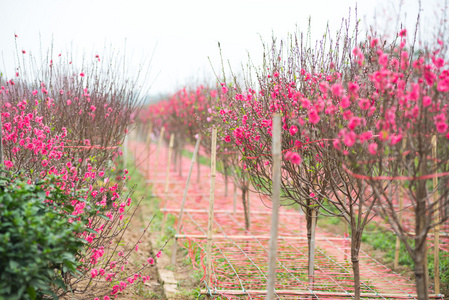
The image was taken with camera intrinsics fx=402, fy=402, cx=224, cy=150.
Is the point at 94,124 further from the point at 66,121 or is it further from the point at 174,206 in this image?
the point at 174,206

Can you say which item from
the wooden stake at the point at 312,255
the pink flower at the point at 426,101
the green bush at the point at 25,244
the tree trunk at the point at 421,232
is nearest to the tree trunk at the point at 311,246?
the wooden stake at the point at 312,255

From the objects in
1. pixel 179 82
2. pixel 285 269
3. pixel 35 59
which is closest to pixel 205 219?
pixel 285 269

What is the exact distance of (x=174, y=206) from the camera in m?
8.88

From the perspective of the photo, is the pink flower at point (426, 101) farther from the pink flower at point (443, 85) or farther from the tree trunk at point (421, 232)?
the tree trunk at point (421, 232)

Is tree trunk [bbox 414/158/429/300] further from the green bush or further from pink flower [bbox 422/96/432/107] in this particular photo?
the green bush

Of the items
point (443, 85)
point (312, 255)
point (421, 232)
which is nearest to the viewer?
point (443, 85)

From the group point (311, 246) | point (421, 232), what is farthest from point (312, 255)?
point (421, 232)

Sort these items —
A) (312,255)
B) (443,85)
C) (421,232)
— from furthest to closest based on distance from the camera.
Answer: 1. (312,255)
2. (421,232)
3. (443,85)

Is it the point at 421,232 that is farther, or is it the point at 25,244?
the point at 421,232

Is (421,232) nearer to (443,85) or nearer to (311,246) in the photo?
(443,85)

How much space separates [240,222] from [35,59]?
4481 mm

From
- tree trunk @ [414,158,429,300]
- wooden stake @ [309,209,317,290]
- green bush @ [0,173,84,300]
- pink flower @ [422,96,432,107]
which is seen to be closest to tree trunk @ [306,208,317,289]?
wooden stake @ [309,209,317,290]

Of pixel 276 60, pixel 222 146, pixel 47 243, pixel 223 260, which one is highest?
pixel 276 60

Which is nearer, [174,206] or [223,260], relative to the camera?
[223,260]
